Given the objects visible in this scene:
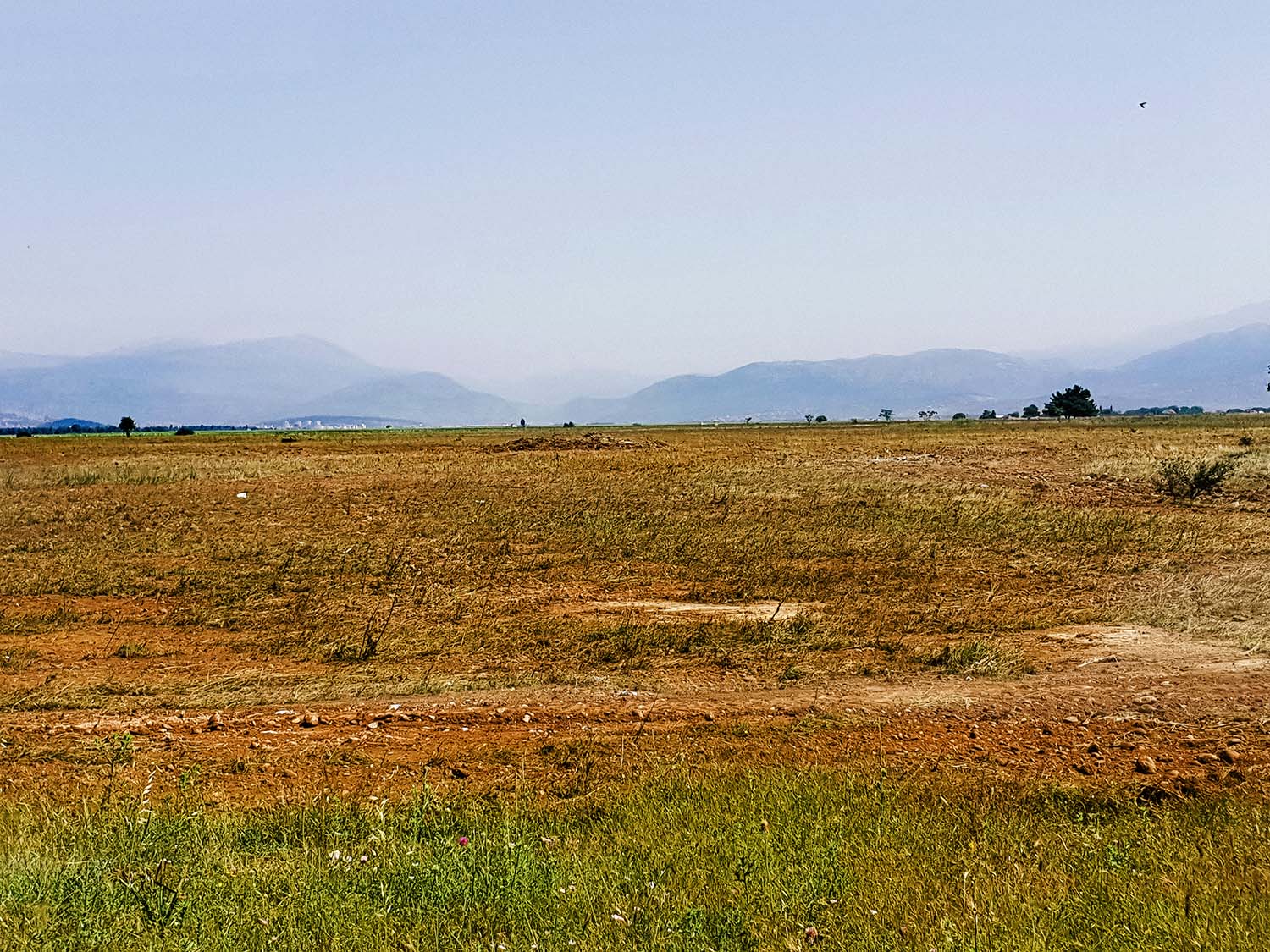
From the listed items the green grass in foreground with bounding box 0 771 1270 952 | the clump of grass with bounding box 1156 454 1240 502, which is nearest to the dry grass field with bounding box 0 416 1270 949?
the green grass in foreground with bounding box 0 771 1270 952

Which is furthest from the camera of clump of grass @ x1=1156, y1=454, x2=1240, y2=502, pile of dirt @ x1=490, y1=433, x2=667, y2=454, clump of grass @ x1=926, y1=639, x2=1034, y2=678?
pile of dirt @ x1=490, y1=433, x2=667, y2=454

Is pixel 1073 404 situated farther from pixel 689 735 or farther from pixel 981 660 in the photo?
pixel 689 735

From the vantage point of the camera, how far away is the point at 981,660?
11117 mm

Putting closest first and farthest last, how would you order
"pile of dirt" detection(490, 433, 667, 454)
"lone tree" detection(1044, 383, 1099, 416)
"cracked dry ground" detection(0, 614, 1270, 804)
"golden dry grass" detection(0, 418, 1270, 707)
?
1. "cracked dry ground" detection(0, 614, 1270, 804)
2. "golden dry grass" detection(0, 418, 1270, 707)
3. "pile of dirt" detection(490, 433, 667, 454)
4. "lone tree" detection(1044, 383, 1099, 416)

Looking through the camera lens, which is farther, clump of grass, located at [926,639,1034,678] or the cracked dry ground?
clump of grass, located at [926,639,1034,678]

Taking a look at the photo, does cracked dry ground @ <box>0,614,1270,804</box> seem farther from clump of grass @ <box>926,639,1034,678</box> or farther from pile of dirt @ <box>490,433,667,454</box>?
pile of dirt @ <box>490,433,667,454</box>

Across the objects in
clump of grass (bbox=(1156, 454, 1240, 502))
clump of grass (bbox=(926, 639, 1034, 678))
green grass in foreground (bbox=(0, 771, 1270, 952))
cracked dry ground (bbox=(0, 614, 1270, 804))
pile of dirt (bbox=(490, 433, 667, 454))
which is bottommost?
clump of grass (bbox=(926, 639, 1034, 678))

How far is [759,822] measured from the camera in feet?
19.2

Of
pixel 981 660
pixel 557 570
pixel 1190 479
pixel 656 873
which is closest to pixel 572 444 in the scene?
pixel 1190 479

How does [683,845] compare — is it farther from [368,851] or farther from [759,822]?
[368,851]

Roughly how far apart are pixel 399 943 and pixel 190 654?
9.54 metres

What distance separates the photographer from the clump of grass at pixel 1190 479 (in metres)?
28.8

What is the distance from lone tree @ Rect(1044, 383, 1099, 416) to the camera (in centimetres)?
16262

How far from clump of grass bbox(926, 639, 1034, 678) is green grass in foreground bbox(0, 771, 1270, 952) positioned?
427cm
